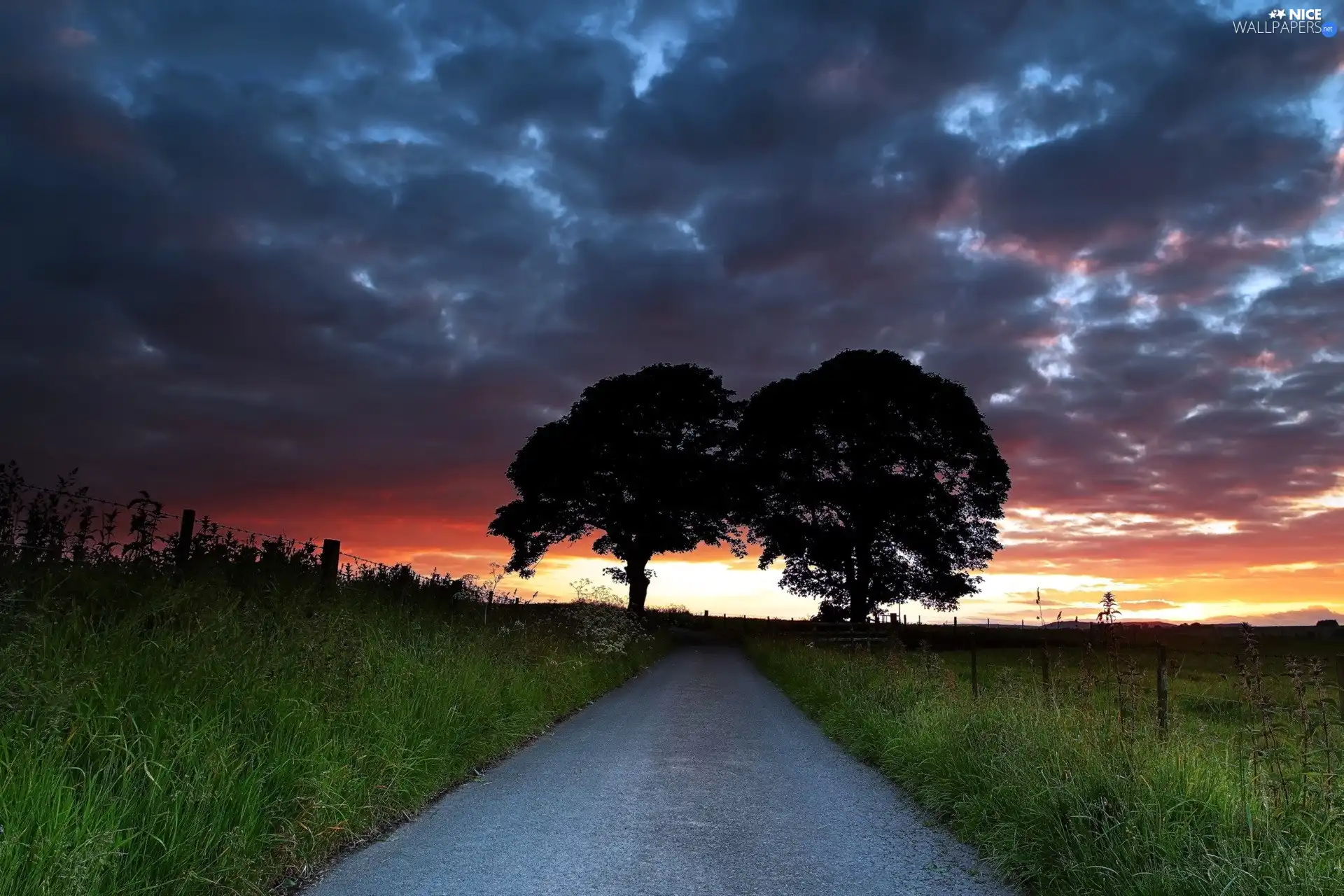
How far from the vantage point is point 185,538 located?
939 cm

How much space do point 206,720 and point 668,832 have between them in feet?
11.2

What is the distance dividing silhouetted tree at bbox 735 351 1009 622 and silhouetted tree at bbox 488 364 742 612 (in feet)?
16.7

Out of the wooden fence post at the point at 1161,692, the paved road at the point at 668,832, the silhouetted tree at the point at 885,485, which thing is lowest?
the paved road at the point at 668,832

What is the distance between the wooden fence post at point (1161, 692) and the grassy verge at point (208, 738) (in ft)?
20.9

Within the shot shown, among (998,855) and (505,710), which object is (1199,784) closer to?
(998,855)

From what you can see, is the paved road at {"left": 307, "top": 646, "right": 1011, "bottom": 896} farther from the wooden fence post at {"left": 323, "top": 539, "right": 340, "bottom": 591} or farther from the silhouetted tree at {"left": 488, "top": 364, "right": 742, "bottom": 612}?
the silhouetted tree at {"left": 488, "top": 364, "right": 742, "bottom": 612}

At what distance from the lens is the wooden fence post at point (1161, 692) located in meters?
6.98

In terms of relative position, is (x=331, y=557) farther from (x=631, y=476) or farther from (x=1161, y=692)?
(x=631, y=476)

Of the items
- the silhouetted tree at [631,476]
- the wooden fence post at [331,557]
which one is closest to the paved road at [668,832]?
the wooden fence post at [331,557]

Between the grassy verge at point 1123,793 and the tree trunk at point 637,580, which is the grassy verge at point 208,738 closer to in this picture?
the grassy verge at point 1123,793

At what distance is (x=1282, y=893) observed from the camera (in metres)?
3.94

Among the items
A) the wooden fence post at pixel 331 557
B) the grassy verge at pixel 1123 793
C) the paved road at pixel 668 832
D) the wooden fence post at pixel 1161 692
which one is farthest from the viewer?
the wooden fence post at pixel 331 557

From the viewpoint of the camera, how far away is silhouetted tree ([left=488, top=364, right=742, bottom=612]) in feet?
121

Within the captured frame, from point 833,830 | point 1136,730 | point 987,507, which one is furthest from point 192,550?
point 987,507
